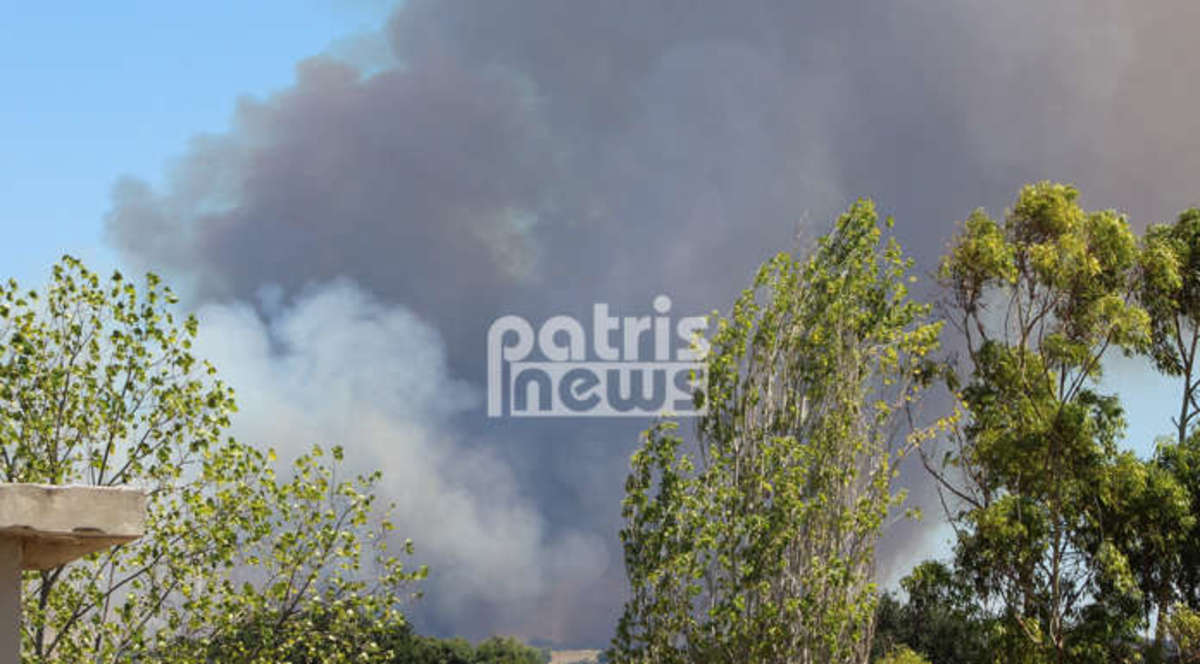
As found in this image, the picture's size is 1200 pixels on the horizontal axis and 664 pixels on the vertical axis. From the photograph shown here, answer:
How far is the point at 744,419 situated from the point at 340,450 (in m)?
3.23

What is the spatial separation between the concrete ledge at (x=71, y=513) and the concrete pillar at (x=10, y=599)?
0.16ft

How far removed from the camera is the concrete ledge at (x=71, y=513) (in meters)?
4.68

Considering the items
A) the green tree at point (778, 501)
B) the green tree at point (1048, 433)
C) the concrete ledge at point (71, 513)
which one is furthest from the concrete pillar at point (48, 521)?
the green tree at point (1048, 433)

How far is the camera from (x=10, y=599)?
15.8ft

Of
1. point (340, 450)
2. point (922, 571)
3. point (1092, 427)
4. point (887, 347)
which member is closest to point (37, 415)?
point (340, 450)

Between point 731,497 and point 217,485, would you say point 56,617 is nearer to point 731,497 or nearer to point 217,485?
point 217,485

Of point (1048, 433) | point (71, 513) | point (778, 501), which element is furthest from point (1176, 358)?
point (71, 513)

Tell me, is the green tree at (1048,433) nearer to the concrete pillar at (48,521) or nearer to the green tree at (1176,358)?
the green tree at (1176,358)

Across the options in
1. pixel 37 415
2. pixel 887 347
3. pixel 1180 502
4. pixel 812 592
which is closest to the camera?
pixel 37 415

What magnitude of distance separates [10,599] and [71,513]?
412 millimetres

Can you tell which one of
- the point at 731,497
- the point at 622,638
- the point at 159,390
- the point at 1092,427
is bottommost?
the point at 622,638

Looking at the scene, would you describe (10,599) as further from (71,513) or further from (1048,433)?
(1048,433)

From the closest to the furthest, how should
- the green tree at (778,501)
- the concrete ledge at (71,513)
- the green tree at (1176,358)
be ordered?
1. the concrete ledge at (71,513)
2. the green tree at (778,501)
3. the green tree at (1176,358)

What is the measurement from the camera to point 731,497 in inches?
421
